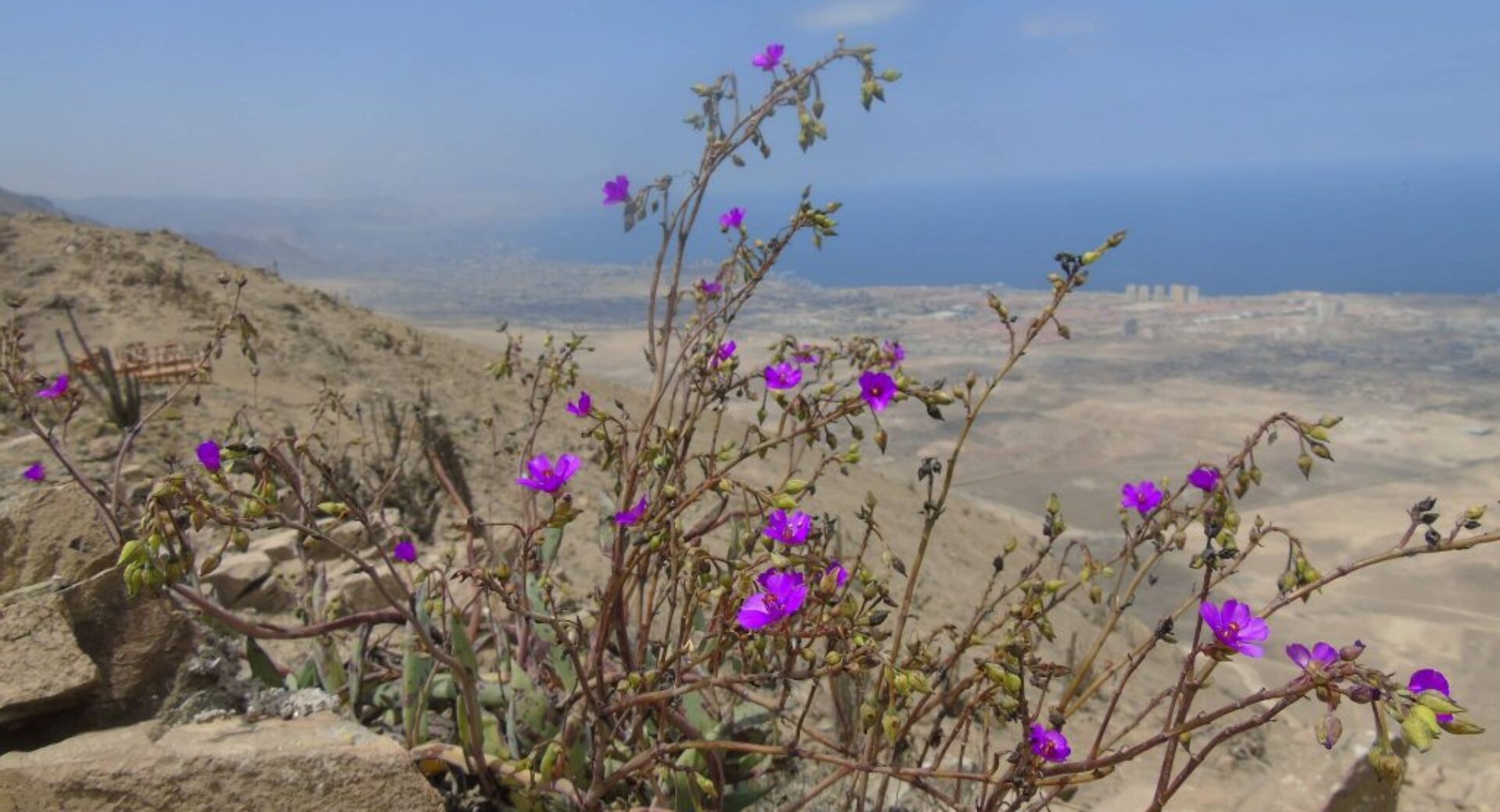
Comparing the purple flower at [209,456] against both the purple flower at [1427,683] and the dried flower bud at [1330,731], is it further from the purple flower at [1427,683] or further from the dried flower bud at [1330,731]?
the purple flower at [1427,683]

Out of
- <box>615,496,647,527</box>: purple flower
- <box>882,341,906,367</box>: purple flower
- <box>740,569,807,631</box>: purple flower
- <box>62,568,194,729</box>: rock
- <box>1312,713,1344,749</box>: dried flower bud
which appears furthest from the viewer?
<box>882,341,906,367</box>: purple flower

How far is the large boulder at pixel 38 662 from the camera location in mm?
2074

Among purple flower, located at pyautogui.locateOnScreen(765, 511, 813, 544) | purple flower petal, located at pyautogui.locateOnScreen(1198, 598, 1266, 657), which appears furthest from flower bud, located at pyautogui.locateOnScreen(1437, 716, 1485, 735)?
purple flower, located at pyautogui.locateOnScreen(765, 511, 813, 544)

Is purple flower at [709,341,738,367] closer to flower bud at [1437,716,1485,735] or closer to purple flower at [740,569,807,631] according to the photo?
purple flower at [740,569,807,631]

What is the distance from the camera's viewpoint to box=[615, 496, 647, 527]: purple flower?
1.91 meters

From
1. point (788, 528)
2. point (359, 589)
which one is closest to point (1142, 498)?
point (788, 528)

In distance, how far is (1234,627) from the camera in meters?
1.71

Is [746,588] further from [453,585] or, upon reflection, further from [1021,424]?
[1021,424]

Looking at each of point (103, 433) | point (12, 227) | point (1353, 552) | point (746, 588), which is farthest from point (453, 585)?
point (1353, 552)

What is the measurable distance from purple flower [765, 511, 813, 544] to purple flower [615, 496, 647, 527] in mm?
281

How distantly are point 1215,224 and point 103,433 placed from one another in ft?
635

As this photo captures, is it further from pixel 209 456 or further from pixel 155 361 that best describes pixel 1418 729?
pixel 155 361

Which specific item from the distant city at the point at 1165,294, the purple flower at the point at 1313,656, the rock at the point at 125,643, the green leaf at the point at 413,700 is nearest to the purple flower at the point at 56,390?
the rock at the point at 125,643

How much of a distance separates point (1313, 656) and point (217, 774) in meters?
2.13
